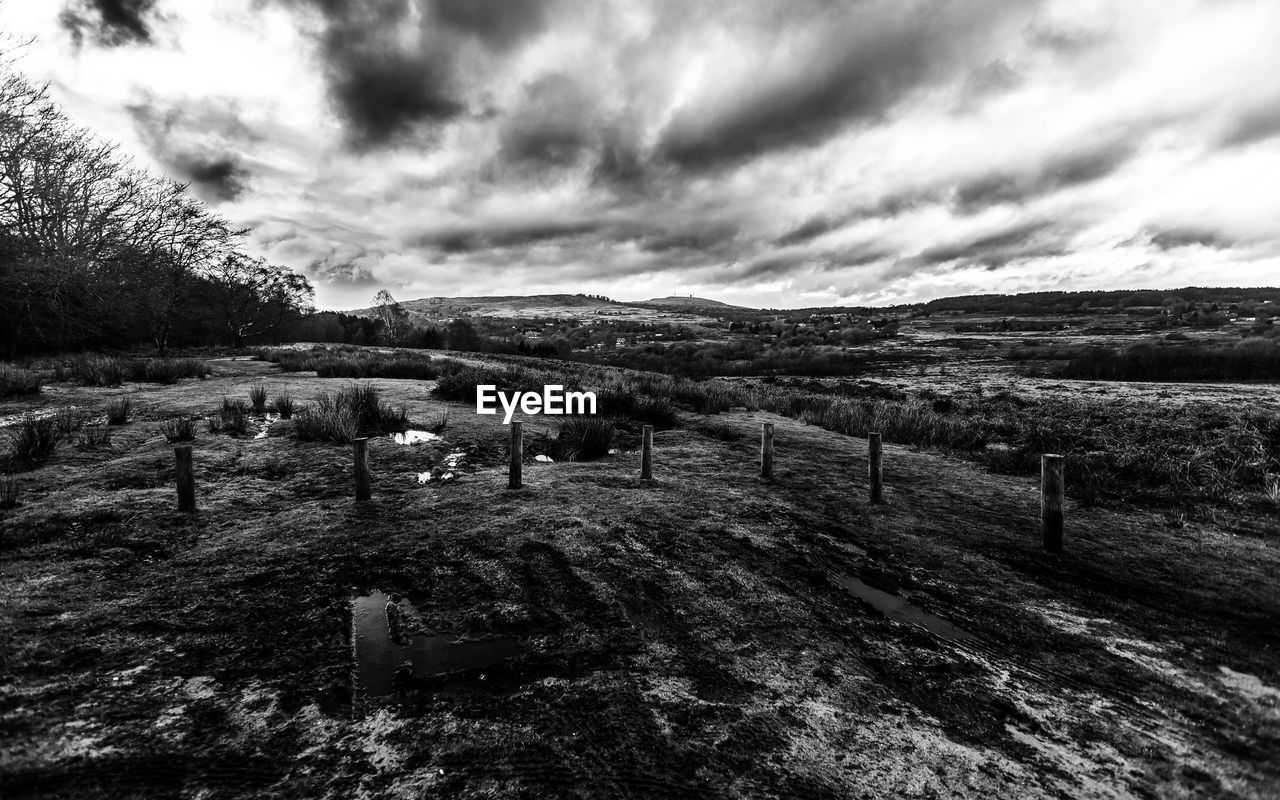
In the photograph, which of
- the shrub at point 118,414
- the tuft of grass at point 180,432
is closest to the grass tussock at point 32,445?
the tuft of grass at point 180,432

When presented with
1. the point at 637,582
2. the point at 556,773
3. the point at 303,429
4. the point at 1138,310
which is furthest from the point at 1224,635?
the point at 1138,310

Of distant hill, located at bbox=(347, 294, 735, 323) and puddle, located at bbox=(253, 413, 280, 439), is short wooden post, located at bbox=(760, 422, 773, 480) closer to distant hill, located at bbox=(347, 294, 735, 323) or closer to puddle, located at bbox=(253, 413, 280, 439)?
puddle, located at bbox=(253, 413, 280, 439)

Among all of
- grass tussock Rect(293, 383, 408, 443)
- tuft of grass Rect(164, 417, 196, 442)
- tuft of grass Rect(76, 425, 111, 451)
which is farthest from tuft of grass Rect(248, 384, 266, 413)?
tuft of grass Rect(76, 425, 111, 451)

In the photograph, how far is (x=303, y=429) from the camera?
33.6 feet

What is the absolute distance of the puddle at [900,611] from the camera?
4539 mm

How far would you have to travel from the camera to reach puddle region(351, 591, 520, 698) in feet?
12.3

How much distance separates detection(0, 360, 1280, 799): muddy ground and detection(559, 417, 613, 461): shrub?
106 inches

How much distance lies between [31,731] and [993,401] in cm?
2165

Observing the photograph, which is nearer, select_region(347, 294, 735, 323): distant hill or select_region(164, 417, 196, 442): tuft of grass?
select_region(164, 417, 196, 442): tuft of grass

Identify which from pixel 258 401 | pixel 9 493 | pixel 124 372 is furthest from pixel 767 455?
pixel 124 372

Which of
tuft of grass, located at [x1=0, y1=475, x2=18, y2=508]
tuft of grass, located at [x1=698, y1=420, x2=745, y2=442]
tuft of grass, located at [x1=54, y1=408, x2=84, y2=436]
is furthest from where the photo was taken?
tuft of grass, located at [x1=698, y1=420, x2=745, y2=442]

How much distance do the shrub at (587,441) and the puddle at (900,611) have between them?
6.00m

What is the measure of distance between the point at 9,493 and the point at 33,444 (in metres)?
2.35

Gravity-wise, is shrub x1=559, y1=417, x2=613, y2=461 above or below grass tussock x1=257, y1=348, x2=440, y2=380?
below
